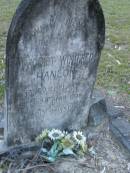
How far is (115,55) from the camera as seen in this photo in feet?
22.7

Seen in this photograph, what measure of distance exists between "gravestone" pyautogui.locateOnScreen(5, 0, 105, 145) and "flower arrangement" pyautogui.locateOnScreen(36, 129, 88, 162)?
0.17 meters

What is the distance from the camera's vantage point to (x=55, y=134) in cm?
380

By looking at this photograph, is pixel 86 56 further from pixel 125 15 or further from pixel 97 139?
pixel 125 15

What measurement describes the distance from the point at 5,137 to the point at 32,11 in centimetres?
120

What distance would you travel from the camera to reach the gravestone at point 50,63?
339cm

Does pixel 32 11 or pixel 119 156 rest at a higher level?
pixel 32 11

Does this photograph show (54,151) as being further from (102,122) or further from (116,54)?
(116,54)

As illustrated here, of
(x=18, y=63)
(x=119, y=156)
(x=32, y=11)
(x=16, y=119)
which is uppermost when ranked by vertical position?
(x=32, y=11)

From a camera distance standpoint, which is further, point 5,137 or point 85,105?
point 85,105

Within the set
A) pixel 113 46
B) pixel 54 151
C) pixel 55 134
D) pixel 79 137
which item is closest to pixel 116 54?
pixel 113 46

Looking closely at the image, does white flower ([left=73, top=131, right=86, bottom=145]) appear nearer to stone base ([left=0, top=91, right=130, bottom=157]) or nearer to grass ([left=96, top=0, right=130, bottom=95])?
stone base ([left=0, top=91, right=130, bottom=157])

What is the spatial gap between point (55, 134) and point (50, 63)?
678 mm

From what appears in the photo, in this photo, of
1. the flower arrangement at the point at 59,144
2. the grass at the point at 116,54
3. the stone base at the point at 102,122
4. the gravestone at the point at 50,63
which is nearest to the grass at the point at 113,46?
the grass at the point at 116,54

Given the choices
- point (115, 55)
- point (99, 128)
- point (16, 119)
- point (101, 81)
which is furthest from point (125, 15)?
point (16, 119)
